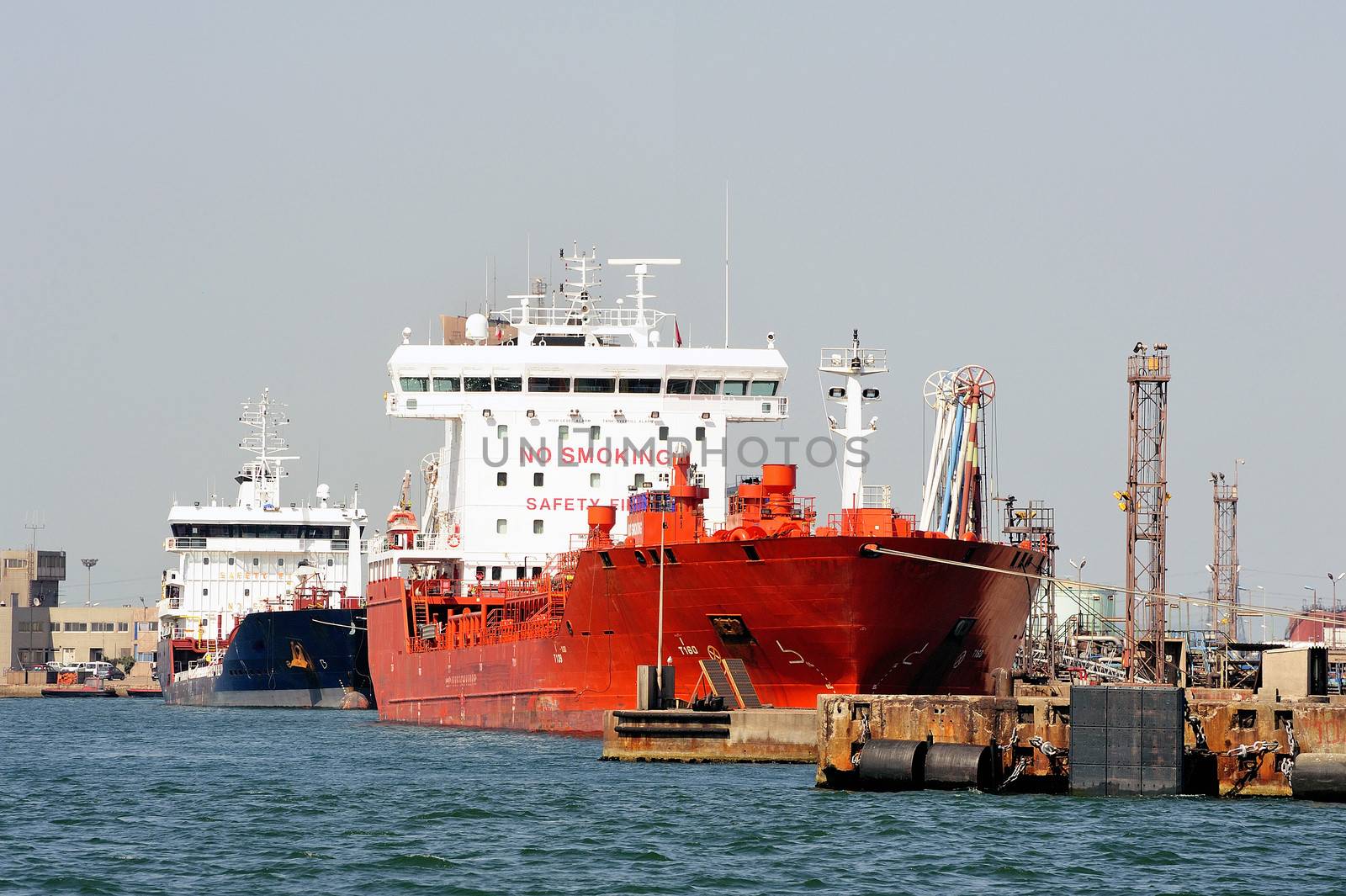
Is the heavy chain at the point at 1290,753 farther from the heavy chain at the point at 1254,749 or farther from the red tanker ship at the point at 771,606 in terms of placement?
the red tanker ship at the point at 771,606

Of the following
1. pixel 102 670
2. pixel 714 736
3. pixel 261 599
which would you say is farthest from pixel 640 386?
A: pixel 102 670

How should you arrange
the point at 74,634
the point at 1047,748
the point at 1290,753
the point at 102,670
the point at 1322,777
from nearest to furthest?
the point at 1322,777 < the point at 1290,753 < the point at 1047,748 < the point at 102,670 < the point at 74,634

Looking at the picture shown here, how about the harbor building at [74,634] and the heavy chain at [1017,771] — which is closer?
the heavy chain at [1017,771]

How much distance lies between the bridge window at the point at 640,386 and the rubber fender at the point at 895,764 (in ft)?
62.6

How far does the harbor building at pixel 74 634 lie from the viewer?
122 meters

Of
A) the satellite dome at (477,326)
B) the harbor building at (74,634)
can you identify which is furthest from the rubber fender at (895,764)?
the harbor building at (74,634)

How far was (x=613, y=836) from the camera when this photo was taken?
22.8m

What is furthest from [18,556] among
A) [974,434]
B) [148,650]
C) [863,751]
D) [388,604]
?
[863,751]

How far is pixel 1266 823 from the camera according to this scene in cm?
2312

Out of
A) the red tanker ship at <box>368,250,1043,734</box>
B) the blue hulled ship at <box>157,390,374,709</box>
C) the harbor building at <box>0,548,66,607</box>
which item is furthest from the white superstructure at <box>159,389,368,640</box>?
the harbor building at <box>0,548,66,607</box>

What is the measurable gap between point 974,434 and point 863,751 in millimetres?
15671

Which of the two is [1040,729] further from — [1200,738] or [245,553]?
[245,553]

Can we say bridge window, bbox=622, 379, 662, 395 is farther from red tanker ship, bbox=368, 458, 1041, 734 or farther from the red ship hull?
the red ship hull

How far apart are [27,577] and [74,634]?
6207 millimetres
